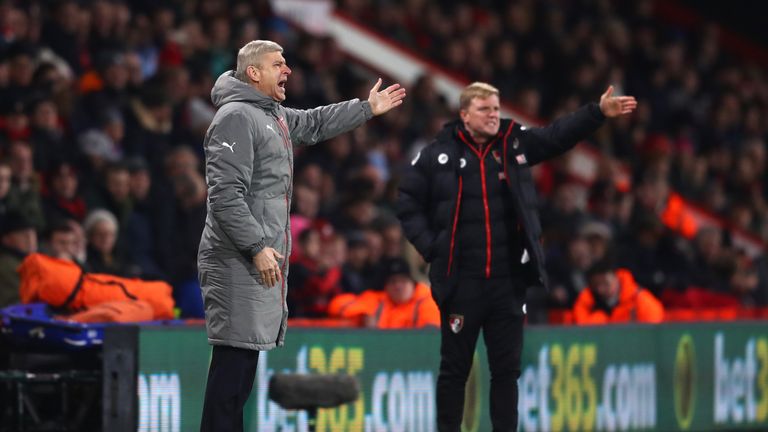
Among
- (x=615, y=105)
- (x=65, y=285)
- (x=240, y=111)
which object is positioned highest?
(x=615, y=105)

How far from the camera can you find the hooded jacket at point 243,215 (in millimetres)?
6289

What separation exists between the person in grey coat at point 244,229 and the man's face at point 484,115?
1568mm

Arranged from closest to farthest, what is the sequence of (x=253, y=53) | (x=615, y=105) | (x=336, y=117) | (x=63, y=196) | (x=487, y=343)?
(x=253, y=53) < (x=336, y=117) < (x=615, y=105) < (x=487, y=343) < (x=63, y=196)

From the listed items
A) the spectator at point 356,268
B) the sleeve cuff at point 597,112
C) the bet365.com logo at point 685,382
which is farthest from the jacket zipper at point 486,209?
the spectator at point 356,268

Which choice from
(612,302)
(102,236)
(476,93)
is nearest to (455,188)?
(476,93)

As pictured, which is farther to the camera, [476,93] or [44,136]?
[44,136]

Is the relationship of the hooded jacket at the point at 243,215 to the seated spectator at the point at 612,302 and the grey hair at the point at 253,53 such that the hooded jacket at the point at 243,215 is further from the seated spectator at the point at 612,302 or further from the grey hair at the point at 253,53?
the seated spectator at the point at 612,302

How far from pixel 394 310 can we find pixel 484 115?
3.01 m

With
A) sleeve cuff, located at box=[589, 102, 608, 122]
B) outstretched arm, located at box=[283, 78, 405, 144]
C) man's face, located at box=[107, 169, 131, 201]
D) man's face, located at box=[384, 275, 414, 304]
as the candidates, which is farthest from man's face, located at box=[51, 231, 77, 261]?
sleeve cuff, located at box=[589, 102, 608, 122]

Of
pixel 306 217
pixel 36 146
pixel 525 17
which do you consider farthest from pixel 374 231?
pixel 525 17

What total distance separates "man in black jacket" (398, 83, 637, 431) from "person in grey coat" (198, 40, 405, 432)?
1459 millimetres

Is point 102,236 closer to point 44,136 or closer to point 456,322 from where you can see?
point 44,136

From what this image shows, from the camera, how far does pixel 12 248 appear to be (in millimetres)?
9820

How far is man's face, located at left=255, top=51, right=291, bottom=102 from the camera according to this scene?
6.60m
